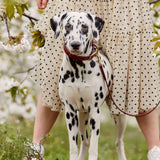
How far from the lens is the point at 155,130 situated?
12.7 ft

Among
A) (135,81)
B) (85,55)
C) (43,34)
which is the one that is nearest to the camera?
(85,55)

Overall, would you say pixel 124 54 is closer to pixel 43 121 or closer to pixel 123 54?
pixel 123 54

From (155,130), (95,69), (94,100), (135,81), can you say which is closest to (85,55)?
(95,69)

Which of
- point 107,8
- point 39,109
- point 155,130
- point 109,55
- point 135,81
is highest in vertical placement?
point 107,8

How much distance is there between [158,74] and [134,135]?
17.3 feet

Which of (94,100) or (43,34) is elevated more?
(43,34)

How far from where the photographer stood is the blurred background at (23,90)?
3.36m

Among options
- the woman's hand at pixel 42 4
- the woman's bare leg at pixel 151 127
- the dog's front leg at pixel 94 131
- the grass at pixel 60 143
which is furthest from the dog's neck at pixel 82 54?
the woman's bare leg at pixel 151 127

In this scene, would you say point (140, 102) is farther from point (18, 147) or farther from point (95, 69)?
point (18, 147)

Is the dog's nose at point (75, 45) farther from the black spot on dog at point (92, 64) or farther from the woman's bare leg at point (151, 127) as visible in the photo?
the woman's bare leg at point (151, 127)

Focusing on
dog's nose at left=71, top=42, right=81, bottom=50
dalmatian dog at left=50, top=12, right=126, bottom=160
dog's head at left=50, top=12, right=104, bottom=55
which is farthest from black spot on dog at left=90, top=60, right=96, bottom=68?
dog's nose at left=71, top=42, right=81, bottom=50

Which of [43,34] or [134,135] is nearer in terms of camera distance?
[43,34]

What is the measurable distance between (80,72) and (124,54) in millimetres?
552

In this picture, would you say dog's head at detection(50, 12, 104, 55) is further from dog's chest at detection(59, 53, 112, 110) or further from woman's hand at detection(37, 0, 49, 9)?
woman's hand at detection(37, 0, 49, 9)
